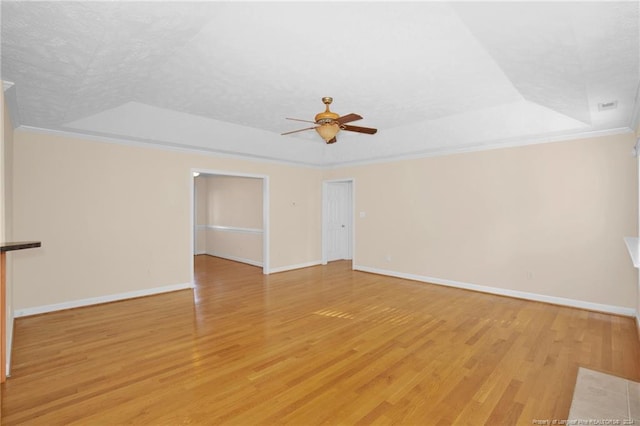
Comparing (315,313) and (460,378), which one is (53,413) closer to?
(315,313)

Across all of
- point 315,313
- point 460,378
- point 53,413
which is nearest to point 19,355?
point 53,413

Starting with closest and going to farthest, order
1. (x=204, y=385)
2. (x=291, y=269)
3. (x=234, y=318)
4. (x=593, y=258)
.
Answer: (x=204, y=385) < (x=234, y=318) < (x=593, y=258) < (x=291, y=269)

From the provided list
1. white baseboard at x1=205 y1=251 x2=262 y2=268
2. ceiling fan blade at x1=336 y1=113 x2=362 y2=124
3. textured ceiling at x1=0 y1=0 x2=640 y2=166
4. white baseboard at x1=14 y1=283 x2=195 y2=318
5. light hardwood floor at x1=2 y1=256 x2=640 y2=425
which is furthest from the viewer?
A: white baseboard at x1=205 y1=251 x2=262 y2=268

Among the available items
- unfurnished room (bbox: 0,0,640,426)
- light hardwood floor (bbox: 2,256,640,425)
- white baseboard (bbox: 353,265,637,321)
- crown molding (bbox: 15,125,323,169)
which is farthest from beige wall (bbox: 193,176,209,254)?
white baseboard (bbox: 353,265,637,321)

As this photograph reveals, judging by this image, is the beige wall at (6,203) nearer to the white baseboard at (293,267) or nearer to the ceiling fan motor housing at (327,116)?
the ceiling fan motor housing at (327,116)

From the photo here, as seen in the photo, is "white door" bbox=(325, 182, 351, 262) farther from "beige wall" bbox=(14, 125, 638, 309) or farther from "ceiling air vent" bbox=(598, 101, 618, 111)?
"ceiling air vent" bbox=(598, 101, 618, 111)

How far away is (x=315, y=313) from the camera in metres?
4.36

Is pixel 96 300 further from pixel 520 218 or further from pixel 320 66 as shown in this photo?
pixel 520 218

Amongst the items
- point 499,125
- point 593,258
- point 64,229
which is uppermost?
point 499,125

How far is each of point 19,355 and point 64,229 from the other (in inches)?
75.9

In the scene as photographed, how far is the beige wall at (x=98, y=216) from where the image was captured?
4.24m

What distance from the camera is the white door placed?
27.0 feet

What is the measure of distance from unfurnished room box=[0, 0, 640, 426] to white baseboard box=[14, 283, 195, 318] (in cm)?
4

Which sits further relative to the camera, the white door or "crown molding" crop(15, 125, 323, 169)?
the white door
